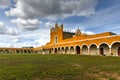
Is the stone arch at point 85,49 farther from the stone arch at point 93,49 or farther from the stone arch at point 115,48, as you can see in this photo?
the stone arch at point 115,48

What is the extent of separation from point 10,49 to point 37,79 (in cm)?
7824

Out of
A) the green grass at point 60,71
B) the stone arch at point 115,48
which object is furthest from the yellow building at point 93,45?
the green grass at point 60,71

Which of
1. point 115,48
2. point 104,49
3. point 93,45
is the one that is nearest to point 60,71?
point 115,48

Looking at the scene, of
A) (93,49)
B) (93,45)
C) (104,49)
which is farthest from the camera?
(93,45)

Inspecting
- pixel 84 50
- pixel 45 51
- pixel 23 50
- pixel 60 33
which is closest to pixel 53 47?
pixel 60 33

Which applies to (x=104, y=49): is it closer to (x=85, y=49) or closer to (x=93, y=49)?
(x=93, y=49)

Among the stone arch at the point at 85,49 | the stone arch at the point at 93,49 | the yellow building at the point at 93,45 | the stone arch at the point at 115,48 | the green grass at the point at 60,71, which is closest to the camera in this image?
the green grass at the point at 60,71

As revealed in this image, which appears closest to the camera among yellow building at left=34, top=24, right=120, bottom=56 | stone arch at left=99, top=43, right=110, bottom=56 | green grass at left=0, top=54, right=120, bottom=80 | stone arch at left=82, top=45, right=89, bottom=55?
green grass at left=0, top=54, right=120, bottom=80

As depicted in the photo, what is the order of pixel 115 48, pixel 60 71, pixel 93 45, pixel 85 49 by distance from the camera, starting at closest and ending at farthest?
pixel 60 71 < pixel 115 48 < pixel 93 45 < pixel 85 49

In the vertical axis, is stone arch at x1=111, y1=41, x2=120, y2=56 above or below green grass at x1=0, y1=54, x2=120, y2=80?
above

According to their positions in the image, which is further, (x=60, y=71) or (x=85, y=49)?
(x=85, y=49)

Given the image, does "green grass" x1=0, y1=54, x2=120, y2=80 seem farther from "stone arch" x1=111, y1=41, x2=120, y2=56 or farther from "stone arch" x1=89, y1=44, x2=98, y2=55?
"stone arch" x1=89, y1=44, x2=98, y2=55

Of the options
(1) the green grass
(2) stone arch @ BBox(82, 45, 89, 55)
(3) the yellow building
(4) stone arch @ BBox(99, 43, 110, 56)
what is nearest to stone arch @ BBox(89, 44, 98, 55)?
(3) the yellow building

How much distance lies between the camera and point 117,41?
25.1 metres
